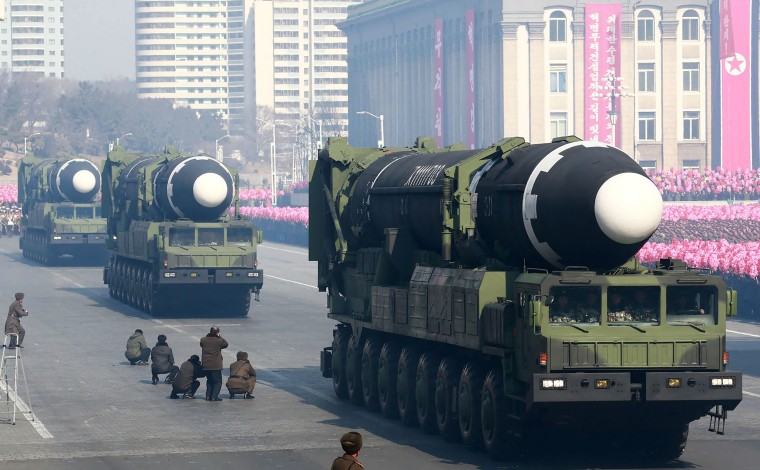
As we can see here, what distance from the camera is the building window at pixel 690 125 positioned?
470ft

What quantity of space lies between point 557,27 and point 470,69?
7862mm

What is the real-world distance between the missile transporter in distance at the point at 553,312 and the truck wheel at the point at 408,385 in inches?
1.1

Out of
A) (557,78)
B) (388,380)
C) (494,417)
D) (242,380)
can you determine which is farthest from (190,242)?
(557,78)

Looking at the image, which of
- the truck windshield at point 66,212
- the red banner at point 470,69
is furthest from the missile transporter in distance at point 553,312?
the red banner at point 470,69

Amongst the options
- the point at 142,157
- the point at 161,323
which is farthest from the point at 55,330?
the point at 142,157

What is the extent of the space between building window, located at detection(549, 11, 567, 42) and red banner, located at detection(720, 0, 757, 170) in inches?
621

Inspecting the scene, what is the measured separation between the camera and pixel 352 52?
195 metres

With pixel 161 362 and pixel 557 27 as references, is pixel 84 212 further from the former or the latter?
pixel 557 27

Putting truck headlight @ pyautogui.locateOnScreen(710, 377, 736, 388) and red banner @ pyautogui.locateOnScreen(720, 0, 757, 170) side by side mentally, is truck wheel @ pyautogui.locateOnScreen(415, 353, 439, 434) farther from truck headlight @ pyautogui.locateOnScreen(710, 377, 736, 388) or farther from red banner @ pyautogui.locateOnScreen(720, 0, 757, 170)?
red banner @ pyautogui.locateOnScreen(720, 0, 757, 170)

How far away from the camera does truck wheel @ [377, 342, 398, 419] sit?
92.1ft

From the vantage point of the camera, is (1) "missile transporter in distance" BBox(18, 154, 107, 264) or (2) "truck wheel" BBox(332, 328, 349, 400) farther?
(1) "missile transporter in distance" BBox(18, 154, 107, 264)

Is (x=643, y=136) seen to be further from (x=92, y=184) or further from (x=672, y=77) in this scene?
(x=92, y=184)

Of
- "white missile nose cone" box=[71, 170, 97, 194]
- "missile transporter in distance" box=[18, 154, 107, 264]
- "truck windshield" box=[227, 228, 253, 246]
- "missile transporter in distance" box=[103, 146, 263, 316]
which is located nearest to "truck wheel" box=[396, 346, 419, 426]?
"missile transporter in distance" box=[103, 146, 263, 316]

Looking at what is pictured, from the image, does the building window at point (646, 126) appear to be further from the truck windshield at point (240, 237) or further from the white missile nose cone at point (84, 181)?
the truck windshield at point (240, 237)
